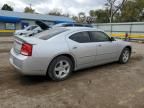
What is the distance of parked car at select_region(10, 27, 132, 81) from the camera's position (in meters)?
4.46

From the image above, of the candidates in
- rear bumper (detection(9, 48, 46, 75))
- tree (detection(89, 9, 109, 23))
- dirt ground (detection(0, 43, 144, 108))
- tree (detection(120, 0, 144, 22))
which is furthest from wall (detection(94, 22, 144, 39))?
tree (detection(89, 9, 109, 23))

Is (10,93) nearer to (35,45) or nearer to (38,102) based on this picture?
(38,102)

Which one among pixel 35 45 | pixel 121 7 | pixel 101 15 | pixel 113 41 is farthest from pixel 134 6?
pixel 35 45

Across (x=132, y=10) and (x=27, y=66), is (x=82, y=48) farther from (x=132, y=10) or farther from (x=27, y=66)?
(x=132, y=10)

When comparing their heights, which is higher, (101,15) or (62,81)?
(101,15)

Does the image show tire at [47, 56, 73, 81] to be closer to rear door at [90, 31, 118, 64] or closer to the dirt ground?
the dirt ground

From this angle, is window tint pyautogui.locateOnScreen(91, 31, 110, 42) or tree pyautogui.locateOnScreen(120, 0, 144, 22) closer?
window tint pyautogui.locateOnScreen(91, 31, 110, 42)

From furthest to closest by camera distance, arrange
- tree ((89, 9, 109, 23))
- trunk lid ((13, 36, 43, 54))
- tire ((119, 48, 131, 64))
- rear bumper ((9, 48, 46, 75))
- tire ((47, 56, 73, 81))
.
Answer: tree ((89, 9, 109, 23)) → tire ((119, 48, 131, 64)) → tire ((47, 56, 73, 81)) → trunk lid ((13, 36, 43, 54)) → rear bumper ((9, 48, 46, 75))

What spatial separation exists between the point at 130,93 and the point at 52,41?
2.33m

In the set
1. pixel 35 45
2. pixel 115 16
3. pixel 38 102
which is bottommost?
pixel 38 102

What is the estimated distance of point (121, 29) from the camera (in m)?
22.8

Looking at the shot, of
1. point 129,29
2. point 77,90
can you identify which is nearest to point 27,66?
point 77,90

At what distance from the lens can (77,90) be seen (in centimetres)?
435

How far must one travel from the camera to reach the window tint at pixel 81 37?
17.5ft
